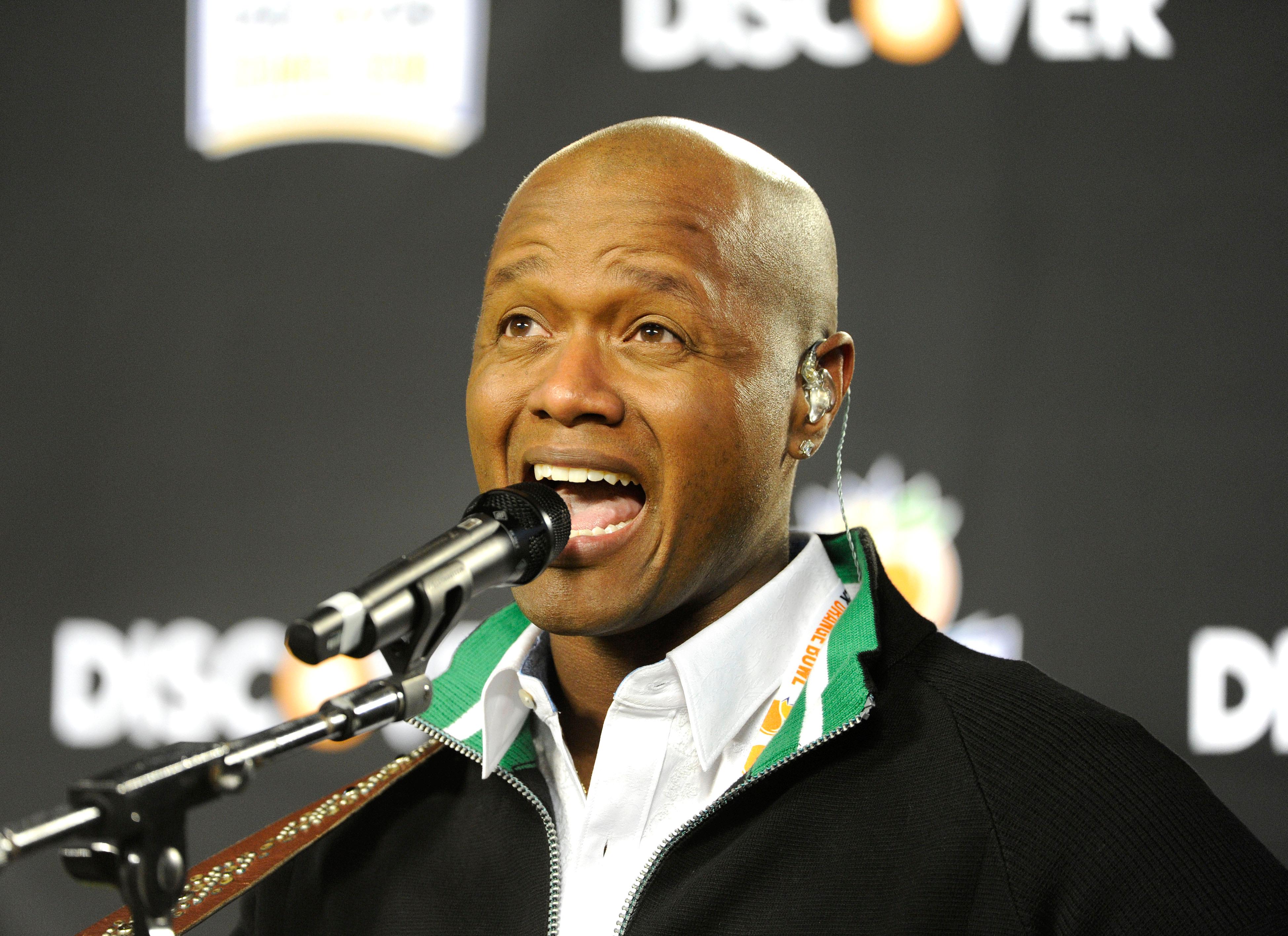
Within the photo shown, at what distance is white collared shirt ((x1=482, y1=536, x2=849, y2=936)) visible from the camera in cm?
154

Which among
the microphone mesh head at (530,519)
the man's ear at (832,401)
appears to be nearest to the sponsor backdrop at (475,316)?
the man's ear at (832,401)

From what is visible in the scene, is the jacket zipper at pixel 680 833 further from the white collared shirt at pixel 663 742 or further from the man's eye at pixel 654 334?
the man's eye at pixel 654 334

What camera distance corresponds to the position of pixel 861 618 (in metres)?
1.62

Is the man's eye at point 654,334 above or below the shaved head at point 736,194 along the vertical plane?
below

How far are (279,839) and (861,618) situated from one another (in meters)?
0.86

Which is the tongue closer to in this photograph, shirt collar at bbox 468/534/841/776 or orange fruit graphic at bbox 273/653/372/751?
shirt collar at bbox 468/534/841/776

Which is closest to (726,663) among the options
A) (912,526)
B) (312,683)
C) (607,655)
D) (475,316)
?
(607,655)

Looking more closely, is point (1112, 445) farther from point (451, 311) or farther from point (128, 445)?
point (128, 445)

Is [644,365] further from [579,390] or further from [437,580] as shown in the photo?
[437,580]

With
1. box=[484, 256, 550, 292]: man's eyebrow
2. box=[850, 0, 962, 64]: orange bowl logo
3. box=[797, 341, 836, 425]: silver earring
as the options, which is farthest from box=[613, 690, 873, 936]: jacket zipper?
box=[850, 0, 962, 64]: orange bowl logo

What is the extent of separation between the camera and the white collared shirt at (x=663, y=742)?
5.05 feet

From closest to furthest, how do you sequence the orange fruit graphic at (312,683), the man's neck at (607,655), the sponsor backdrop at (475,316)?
1. the man's neck at (607,655)
2. the sponsor backdrop at (475,316)
3. the orange fruit graphic at (312,683)

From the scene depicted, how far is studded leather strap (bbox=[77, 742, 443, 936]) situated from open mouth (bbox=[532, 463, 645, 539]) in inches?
19.3

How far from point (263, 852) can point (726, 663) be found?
69 centimetres
